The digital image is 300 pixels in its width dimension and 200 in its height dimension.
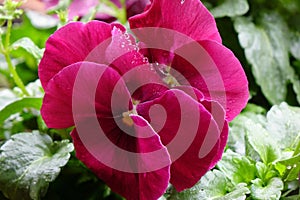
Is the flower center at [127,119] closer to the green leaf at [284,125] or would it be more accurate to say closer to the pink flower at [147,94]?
the pink flower at [147,94]

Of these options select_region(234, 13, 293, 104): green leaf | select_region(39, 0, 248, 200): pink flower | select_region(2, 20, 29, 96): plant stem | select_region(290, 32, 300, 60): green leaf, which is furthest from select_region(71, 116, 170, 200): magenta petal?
select_region(290, 32, 300, 60): green leaf

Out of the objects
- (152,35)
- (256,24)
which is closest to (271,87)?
(256,24)

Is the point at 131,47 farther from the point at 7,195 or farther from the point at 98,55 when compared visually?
the point at 7,195

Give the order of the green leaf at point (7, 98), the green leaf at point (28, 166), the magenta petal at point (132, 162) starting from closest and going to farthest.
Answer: the magenta petal at point (132, 162) < the green leaf at point (28, 166) < the green leaf at point (7, 98)

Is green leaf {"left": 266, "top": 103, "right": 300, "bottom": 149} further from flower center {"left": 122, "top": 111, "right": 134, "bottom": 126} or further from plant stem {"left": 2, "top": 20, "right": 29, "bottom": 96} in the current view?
plant stem {"left": 2, "top": 20, "right": 29, "bottom": 96}

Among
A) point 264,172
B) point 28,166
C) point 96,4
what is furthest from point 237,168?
point 96,4

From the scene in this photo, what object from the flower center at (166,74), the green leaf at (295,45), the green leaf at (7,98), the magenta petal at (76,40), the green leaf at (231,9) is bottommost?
the green leaf at (7,98)

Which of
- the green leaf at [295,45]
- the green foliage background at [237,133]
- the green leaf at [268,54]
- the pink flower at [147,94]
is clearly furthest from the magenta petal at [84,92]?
the green leaf at [295,45]
